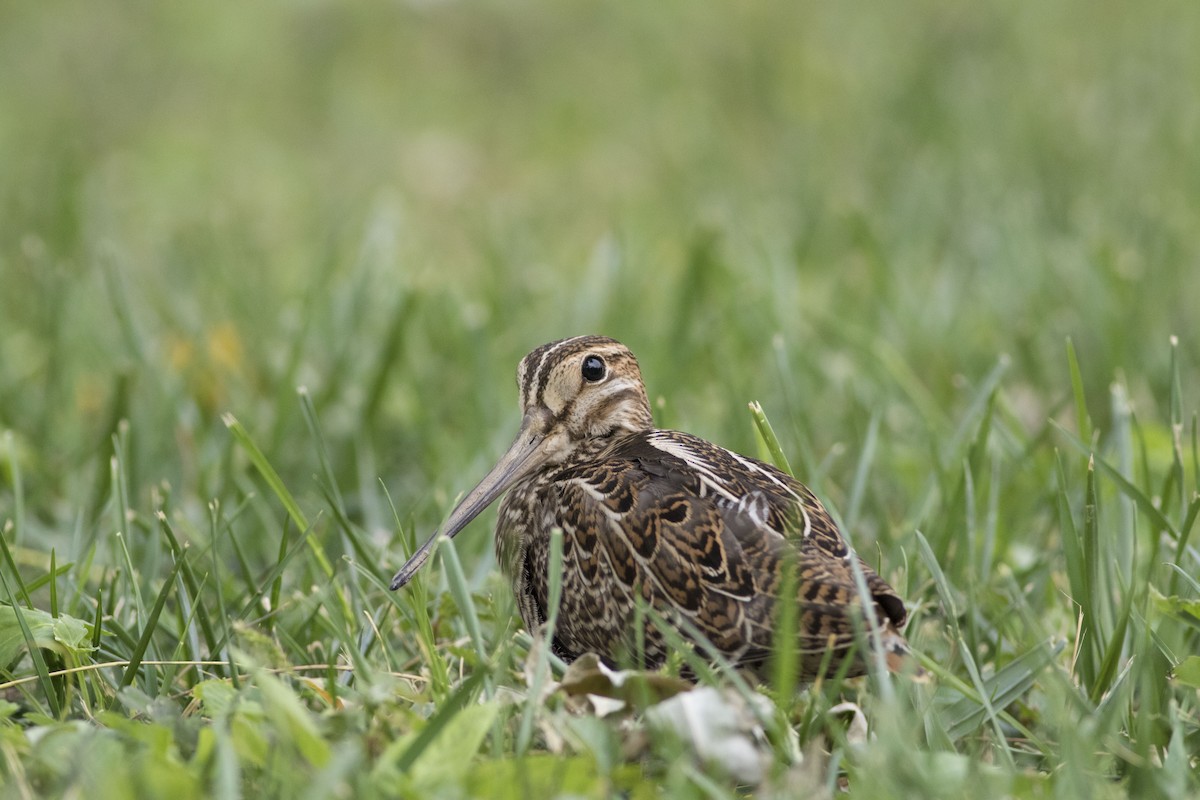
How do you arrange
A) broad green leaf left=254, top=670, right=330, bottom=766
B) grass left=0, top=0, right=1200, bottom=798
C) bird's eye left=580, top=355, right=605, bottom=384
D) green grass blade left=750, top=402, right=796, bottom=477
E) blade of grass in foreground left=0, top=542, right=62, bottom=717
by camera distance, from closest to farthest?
broad green leaf left=254, top=670, right=330, bottom=766 < grass left=0, top=0, right=1200, bottom=798 < blade of grass in foreground left=0, top=542, right=62, bottom=717 < green grass blade left=750, top=402, right=796, bottom=477 < bird's eye left=580, top=355, right=605, bottom=384

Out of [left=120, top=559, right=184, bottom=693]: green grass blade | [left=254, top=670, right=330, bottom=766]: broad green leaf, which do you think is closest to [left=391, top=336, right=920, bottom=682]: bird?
[left=120, top=559, right=184, bottom=693]: green grass blade

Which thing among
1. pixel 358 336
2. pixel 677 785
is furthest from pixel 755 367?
pixel 677 785

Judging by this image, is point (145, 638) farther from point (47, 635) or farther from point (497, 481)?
point (497, 481)

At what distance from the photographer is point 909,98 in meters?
8.01

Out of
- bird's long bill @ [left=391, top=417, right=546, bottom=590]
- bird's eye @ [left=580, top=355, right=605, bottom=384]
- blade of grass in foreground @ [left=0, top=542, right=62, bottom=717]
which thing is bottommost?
blade of grass in foreground @ [left=0, top=542, right=62, bottom=717]

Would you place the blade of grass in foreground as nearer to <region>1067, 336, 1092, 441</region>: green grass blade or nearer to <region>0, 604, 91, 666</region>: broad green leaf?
<region>0, 604, 91, 666</region>: broad green leaf

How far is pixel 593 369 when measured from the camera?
3426 millimetres

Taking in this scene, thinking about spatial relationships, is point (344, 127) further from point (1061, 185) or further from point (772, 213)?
point (1061, 185)

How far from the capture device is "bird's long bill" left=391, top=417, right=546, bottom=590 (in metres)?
3.11

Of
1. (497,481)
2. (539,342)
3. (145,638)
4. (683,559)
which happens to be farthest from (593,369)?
(539,342)

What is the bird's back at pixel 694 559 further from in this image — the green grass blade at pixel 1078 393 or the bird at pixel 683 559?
the green grass blade at pixel 1078 393

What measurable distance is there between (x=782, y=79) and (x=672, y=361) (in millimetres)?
4198

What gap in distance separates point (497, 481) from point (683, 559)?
63 cm

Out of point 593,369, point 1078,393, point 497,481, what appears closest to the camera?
point 497,481
